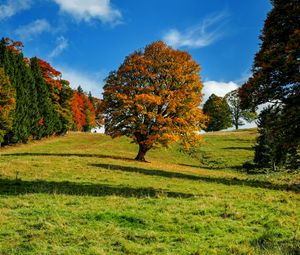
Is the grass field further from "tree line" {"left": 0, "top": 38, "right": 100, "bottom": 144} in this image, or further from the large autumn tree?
"tree line" {"left": 0, "top": 38, "right": 100, "bottom": 144}

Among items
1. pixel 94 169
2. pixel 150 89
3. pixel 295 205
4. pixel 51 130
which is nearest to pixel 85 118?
pixel 51 130

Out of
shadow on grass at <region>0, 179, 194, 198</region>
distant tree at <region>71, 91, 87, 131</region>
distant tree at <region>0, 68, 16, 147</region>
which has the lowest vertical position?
shadow on grass at <region>0, 179, 194, 198</region>

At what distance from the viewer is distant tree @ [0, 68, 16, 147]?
59.5 meters

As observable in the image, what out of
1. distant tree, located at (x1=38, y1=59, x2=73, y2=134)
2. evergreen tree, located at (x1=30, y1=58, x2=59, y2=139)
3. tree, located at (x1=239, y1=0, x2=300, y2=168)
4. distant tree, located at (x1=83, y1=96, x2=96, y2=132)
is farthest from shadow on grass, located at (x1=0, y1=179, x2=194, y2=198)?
distant tree, located at (x1=83, y1=96, x2=96, y2=132)

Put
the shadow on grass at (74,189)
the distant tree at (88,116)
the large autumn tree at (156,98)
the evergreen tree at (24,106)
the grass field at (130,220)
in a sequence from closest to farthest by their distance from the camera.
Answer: the grass field at (130,220)
the shadow on grass at (74,189)
the large autumn tree at (156,98)
the evergreen tree at (24,106)
the distant tree at (88,116)

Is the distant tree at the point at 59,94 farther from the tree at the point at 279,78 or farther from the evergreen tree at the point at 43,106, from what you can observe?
the tree at the point at 279,78

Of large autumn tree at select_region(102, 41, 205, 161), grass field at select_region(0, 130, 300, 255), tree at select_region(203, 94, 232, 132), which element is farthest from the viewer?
tree at select_region(203, 94, 232, 132)

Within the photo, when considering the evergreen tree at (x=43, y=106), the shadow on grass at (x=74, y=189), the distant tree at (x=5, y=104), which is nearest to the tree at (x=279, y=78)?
the shadow on grass at (x=74, y=189)

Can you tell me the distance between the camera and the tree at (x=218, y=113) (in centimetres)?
12499

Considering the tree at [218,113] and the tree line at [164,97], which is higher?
the tree at [218,113]

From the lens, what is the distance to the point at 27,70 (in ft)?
253

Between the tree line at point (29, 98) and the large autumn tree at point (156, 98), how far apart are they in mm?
6400

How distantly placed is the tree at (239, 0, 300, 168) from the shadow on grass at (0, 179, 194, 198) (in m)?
7.24

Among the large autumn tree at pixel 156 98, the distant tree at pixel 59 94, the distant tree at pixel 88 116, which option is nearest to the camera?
the large autumn tree at pixel 156 98
